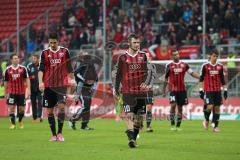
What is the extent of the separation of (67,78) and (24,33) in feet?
66.7

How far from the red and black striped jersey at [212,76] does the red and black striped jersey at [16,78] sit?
5.98 m

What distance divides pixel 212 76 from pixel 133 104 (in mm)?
7247

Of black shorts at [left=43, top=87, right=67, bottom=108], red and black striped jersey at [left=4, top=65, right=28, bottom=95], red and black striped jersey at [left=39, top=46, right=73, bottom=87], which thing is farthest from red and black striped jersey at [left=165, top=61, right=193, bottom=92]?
black shorts at [left=43, top=87, right=67, bottom=108]

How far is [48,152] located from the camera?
1396 centimetres

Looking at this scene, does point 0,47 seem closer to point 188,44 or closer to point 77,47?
point 77,47

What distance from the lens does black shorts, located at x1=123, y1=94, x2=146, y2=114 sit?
15031mm

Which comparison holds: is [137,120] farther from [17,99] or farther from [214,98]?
[17,99]

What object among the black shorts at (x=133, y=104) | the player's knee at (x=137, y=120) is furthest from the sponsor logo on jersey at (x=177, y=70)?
the player's knee at (x=137, y=120)

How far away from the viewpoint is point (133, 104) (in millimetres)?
15117

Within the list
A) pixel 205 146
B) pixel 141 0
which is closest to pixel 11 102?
pixel 205 146

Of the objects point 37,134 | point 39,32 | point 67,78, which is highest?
point 39,32

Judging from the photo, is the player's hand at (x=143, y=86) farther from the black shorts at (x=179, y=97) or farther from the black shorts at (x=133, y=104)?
the black shorts at (x=179, y=97)

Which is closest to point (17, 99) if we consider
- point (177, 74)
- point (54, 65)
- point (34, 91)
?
point (34, 91)

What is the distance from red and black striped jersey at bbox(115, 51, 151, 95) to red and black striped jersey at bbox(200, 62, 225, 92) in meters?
6.96
